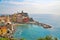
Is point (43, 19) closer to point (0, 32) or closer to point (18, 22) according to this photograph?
point (18, 22)

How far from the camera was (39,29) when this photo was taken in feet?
4.86

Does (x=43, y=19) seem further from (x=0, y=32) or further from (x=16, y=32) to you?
(x=0, y=32)

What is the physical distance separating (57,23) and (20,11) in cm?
35

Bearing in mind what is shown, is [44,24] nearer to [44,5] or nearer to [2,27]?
[44,5]

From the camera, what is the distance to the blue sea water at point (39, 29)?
147cm

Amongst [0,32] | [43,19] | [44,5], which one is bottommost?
[0,32]

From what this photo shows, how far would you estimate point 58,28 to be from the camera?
146cm

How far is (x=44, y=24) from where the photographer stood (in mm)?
1489

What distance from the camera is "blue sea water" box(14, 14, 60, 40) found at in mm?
1473

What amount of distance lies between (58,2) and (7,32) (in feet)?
1.74

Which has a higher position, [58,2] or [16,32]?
[58,2]

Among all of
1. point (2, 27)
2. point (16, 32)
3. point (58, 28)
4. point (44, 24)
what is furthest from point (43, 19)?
point (2, 27)

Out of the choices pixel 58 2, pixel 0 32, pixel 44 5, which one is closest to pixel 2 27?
pixel 0 32

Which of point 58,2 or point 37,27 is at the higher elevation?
point 58,2
